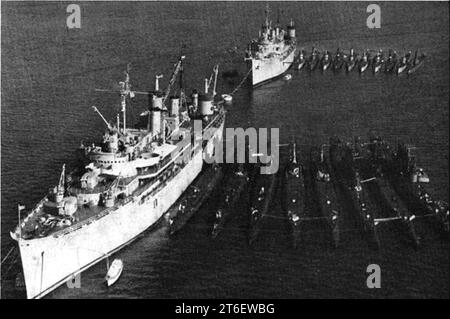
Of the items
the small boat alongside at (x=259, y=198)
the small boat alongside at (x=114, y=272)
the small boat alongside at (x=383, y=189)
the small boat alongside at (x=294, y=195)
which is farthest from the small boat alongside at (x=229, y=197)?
the small boat alongside at (x=383, y=189)

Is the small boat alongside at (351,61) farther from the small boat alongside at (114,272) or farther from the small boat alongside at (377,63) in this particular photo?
the small boat alongside at (114,272)

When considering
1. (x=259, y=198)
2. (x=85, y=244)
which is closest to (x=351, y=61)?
(x=259, y=198)

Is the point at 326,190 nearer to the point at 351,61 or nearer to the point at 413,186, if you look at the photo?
the point at 413,186

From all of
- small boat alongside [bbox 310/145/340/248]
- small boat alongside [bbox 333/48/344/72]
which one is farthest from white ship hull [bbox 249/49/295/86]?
small boat alongside [bbox 310/145/340/248]

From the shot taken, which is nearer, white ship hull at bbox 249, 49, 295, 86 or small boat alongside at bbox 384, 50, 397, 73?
white ship hull at bbox 249, 49, 295, 86

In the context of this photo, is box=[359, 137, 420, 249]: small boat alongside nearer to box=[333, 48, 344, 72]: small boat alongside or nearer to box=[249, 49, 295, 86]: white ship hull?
box=[249, 49, 295, 86]: white ship hull

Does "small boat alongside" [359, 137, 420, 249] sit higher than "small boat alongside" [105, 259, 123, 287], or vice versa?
"small boat alongside" [359, 137, 420, 249]

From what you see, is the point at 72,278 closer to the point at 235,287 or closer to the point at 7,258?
the point at 7,258

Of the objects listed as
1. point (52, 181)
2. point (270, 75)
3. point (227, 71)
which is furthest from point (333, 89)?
point (52, 181)
